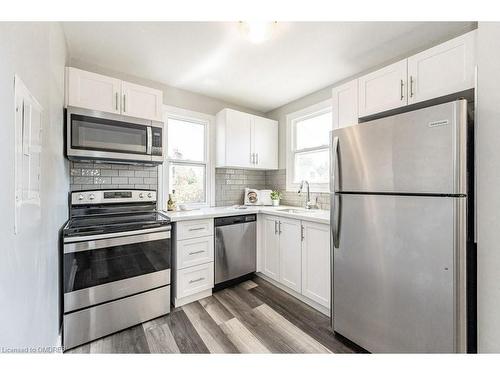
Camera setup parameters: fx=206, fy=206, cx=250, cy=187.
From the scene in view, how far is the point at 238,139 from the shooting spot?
284cm

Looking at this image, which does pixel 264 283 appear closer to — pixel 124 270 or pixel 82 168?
pixel 124 270

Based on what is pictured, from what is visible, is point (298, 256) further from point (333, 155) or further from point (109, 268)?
point (109, 268)

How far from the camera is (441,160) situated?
1096 millimetres

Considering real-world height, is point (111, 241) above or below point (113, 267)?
above

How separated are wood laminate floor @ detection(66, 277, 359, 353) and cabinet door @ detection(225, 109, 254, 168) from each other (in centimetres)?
169

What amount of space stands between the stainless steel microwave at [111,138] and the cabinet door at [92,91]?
0.36ft

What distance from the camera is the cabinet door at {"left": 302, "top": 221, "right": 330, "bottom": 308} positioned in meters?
1.85

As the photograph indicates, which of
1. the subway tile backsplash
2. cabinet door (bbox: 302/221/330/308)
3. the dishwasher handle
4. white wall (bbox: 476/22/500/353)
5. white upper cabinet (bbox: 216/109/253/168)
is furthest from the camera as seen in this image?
the subway tile backsplash

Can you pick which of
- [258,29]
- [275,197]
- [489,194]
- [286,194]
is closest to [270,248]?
[275,197]

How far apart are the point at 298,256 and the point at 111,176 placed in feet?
6.98

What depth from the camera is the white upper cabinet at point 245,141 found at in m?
2.76

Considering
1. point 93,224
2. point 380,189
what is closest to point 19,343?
point 93,224

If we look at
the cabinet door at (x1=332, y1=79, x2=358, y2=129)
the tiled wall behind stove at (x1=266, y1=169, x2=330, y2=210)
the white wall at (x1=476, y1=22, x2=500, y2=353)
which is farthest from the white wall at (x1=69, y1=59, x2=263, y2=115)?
the white wall at (x1=476, y1=22, x2=500, y2=353)

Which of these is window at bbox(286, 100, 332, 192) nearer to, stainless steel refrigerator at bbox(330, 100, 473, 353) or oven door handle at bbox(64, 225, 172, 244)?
stainless steel refrigerator at bbox(330, 100, 473, 353)
